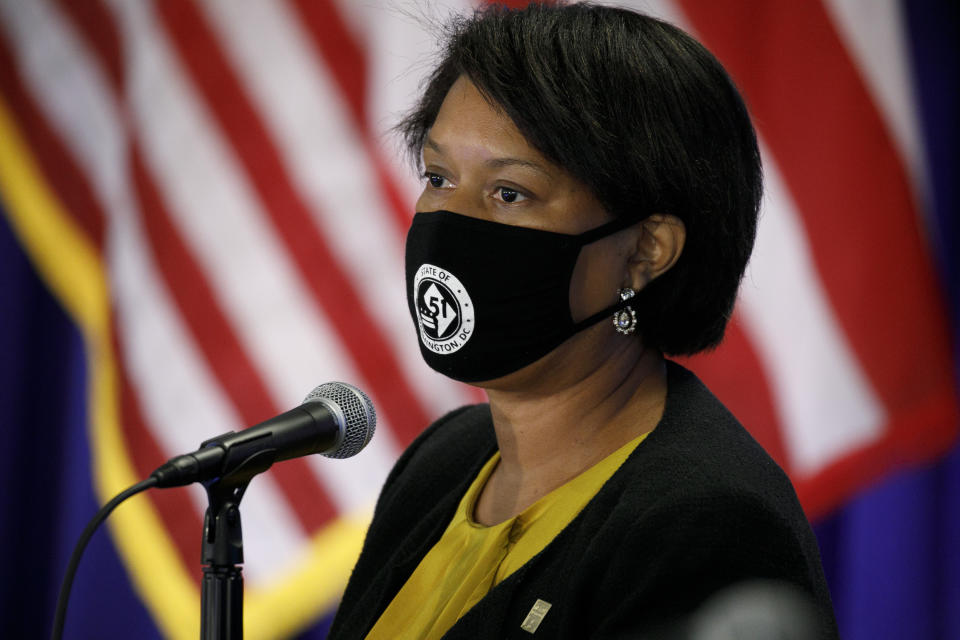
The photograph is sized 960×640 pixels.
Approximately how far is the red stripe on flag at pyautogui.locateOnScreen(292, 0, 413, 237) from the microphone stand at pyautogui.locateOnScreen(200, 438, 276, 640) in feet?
5.52

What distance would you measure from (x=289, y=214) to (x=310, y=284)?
0.19m

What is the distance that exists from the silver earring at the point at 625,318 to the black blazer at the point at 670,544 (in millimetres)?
98

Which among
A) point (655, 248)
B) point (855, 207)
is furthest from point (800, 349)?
point (655, 248)

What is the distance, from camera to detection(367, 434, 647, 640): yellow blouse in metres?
1.35

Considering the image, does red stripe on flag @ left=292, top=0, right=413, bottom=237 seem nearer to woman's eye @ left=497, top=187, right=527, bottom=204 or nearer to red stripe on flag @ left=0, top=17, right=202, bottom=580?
red stripe on flag @ left=0, top=17, right=202, bottom=580

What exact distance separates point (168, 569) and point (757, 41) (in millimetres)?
2015

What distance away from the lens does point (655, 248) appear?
4.70ft

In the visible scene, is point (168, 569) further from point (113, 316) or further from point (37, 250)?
point (37, 250)

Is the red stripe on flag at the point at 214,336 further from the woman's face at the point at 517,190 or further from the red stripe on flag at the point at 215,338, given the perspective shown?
the woman's face at the point at 517,190

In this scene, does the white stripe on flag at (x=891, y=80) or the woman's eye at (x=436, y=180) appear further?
the white stripe on flag at (x=891, y=80)

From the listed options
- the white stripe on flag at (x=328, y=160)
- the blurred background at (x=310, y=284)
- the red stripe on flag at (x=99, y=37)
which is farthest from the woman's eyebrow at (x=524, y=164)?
the red stripe on flag at (x=99, y=37)

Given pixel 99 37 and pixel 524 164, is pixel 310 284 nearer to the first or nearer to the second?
pixel 99 37

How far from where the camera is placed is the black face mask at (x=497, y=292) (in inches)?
54.1

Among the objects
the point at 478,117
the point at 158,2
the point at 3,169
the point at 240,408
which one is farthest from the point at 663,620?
the point at 3,169
